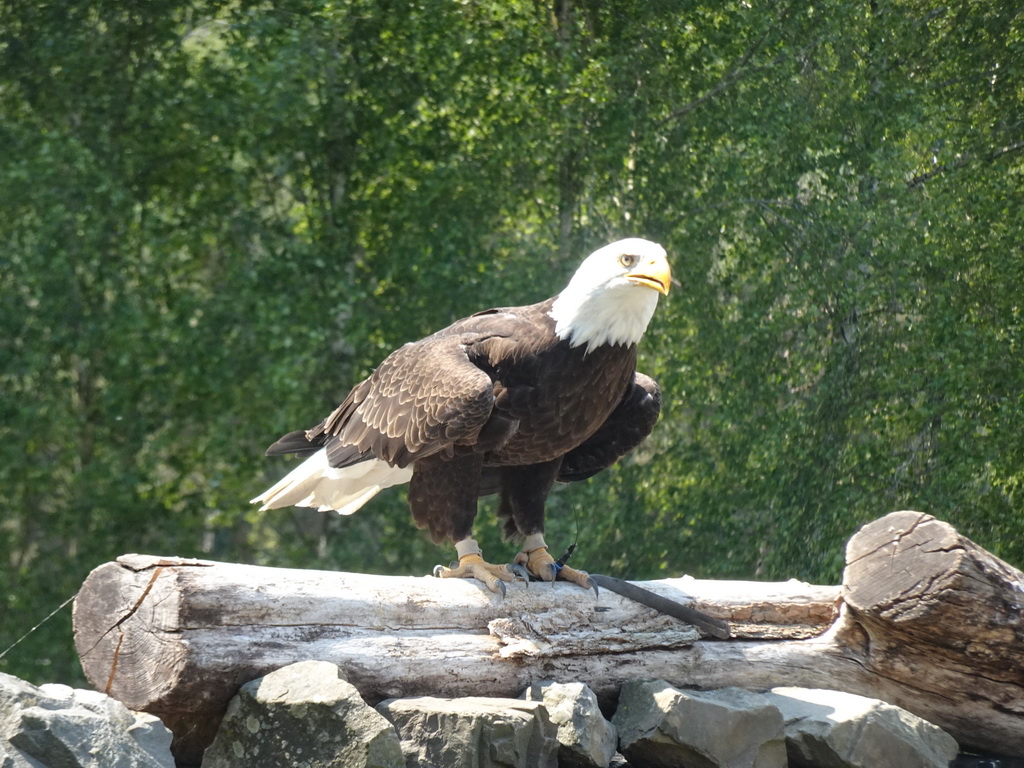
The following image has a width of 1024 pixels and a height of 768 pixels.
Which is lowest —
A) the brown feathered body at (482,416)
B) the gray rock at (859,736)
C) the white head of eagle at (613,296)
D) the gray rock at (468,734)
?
the gray rock at (859,736)

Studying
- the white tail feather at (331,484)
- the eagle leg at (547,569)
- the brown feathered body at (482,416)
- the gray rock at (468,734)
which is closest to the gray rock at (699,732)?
the gray rock at (468,734)

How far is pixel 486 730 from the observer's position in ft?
10.8

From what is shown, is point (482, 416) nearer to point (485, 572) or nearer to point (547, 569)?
point (485, 572)

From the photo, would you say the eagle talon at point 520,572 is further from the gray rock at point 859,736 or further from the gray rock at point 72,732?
the gray rock at point 72,732

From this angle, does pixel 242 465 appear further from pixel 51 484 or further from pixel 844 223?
pixel 844 223

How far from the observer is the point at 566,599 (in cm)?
404

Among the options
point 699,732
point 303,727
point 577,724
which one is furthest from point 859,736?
point 303,727

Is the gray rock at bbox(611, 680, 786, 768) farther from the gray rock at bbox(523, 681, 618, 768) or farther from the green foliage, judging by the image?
the green foliage

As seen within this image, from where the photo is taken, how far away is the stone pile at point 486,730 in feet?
9.55

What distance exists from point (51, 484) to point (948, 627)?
21.6 ft

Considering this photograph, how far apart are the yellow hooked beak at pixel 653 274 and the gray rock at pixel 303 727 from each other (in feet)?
5.16

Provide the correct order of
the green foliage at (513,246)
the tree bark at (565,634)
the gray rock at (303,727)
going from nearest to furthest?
the gray rock at (303,727), the tree bark at (565,634), the green foliage at (513,246)

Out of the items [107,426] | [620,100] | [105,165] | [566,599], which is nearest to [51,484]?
[107,426]

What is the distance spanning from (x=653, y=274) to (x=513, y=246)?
4367 millimetres
